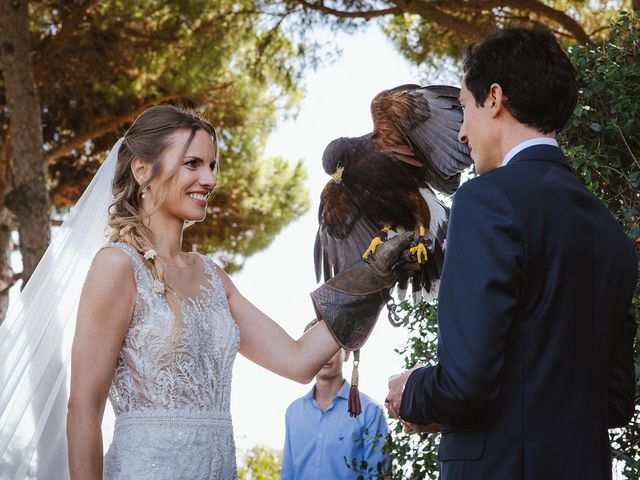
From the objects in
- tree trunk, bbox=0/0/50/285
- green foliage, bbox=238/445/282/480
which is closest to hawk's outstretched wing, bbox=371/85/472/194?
tree trunk, bbox=0/0/50/285

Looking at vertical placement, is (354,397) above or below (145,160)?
below

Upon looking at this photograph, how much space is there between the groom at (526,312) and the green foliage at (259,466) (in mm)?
6581

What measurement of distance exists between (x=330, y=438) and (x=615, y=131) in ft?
6.72

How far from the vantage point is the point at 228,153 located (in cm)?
1009

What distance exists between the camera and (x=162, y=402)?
2.19 meters

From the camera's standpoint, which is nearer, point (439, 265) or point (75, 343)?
→ point (75, 343)

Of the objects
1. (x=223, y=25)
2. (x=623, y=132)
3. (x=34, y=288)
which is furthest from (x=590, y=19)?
(x=34, y=288)

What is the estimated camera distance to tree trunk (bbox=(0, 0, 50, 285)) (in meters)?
7.52

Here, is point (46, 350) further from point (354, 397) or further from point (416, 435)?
point (416, 435)

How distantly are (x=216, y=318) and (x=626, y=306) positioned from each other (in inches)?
44.3

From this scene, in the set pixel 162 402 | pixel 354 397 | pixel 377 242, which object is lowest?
pixel 162 402

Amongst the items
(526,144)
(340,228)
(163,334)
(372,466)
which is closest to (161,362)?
(163,334)

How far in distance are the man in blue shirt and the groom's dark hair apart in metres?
2.03

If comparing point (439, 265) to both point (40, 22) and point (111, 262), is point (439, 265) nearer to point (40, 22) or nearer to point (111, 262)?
point (111, 262)
